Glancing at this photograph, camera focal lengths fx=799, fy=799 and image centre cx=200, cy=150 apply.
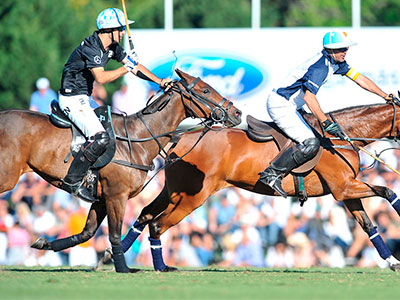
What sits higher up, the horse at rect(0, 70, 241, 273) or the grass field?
the horse at rect(0, 70, 241, 273)

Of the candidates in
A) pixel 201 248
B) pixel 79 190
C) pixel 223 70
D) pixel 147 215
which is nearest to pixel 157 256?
pixel 147 215

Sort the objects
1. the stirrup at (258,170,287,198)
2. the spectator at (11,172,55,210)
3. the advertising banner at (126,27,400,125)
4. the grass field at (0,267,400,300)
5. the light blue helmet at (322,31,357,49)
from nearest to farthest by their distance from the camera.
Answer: the grass field at (0,267,400,300) < the light blue helmet at (322,31,357,49) < the stirrup at (258,170,287,198) < the spectator at (11,172,55,210) < the advertising banner at (126,27,400,125)

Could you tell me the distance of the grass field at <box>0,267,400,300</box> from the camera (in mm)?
7672

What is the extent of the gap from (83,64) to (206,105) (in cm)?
160

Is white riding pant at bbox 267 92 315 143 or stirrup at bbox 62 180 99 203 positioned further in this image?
white riding pant at bbox 267 92 315 143

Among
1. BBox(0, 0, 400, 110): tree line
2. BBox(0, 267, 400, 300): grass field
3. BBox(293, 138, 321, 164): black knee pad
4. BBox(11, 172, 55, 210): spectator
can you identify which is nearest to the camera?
Result: BBox(0, 267, 400, 300): grass field

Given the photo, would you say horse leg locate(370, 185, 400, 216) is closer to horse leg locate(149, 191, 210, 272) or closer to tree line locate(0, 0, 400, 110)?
horse leg locate(149, 191, 210, 272)

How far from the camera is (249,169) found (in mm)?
10555

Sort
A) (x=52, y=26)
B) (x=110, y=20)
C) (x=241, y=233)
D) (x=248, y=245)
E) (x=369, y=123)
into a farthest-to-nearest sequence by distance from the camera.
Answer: (x=52, y=26)
(x=241, y=233)
(x=248, y=245)
(x=369, y=123)
(x=110, y=20)

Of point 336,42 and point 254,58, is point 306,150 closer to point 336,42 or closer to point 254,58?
point 336,42

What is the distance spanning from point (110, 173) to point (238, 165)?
1872 millimetres

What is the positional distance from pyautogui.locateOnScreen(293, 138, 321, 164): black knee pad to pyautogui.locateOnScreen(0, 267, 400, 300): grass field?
1.47 metres

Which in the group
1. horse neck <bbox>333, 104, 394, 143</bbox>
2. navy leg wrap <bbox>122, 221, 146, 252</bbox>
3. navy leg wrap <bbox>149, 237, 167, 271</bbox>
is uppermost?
horse neck <bbox>333, 104, 394, 143</bbox>

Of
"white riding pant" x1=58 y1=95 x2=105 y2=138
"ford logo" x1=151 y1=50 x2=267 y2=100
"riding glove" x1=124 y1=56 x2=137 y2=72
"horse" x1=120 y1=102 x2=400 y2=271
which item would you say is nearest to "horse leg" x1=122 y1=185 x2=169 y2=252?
"horse" x1=120 y1=102 x2=400 y2=271
